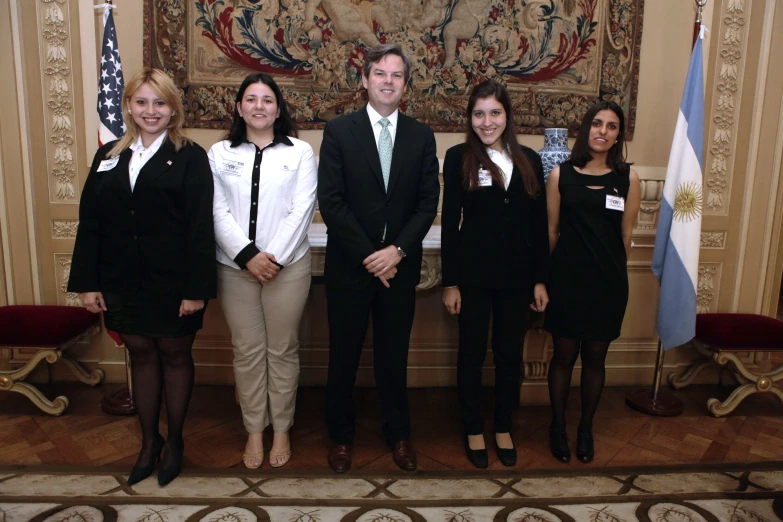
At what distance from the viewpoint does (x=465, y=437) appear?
2426 millimetres

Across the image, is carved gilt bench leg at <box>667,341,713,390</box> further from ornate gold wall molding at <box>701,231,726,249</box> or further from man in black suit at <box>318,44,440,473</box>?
man in black suit at <box>318,44,440,473</box>

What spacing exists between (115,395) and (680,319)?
3115 millimetres

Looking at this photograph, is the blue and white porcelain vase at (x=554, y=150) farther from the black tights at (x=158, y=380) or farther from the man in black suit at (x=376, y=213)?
the black tights at (x=158, y=380)

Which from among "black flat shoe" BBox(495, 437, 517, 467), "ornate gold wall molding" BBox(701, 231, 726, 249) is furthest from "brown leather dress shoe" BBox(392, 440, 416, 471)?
"ornate gold wall molding" BBox(701, 231, 726, 249)

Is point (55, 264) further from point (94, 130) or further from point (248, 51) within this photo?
point (248, 51)

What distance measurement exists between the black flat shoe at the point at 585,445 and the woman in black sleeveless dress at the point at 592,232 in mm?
92

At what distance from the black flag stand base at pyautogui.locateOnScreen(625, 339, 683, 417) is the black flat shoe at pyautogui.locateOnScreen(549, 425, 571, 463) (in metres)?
0.78

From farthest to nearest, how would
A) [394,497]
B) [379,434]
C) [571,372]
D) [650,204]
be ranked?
[650,204]
[379,434]
[571,372]
[394,497]

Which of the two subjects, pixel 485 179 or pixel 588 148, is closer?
pixel 485 179

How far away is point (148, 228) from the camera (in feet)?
6.46

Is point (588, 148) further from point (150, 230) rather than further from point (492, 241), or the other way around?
point (150, 230)

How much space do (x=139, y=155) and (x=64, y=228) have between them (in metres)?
1.40

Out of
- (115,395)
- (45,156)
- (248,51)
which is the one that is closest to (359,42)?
(248,51)

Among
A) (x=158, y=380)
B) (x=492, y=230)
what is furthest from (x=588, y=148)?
(x=158, y=380)
